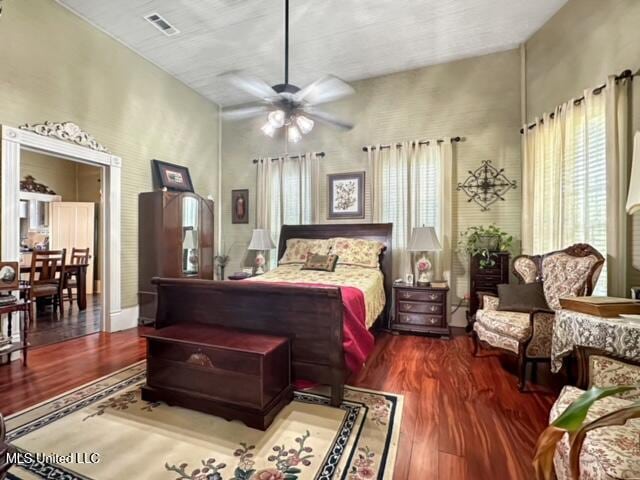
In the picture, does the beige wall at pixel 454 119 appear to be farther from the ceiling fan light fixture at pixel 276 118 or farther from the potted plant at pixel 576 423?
the potted plant at pixel 576 423

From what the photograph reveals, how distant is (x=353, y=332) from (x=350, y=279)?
→ 1.08 metres

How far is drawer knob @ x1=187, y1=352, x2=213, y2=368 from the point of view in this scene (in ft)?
6.72

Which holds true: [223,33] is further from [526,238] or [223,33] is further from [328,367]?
[526,238]

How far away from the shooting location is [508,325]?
265cm

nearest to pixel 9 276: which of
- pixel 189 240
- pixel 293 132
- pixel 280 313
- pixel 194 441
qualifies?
pixel 189 240

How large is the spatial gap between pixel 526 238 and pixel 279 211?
11.6ft

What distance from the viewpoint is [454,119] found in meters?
4.26

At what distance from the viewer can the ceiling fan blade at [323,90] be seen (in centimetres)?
274

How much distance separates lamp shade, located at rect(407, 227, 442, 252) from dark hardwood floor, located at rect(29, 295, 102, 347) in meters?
4.30

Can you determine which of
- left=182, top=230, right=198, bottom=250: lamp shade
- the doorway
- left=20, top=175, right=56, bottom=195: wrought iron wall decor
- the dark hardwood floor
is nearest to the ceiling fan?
the doorway

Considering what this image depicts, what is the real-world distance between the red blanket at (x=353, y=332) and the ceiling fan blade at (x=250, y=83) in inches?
73.7

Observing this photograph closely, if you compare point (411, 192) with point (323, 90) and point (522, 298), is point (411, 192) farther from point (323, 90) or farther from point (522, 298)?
point (323, 90)

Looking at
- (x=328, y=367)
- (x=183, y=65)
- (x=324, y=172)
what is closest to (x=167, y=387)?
(x=328, y=367)

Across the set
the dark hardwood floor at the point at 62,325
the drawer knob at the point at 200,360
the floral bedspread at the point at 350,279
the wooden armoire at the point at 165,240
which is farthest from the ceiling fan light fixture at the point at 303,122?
the dark hardwood floor at the point at 62,325
